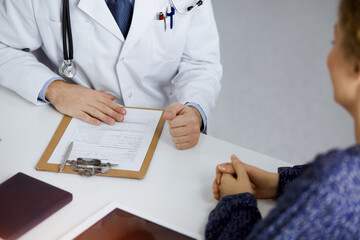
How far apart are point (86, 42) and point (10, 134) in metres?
0.37

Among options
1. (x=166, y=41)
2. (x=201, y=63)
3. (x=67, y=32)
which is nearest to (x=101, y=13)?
(x=67, y=32)

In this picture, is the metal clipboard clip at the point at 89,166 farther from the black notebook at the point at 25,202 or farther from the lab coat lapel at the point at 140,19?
the lab coat lapel at the point at 140,19

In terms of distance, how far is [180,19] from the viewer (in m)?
1.40

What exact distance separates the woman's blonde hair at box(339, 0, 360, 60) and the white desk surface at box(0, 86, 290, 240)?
1.38 ft

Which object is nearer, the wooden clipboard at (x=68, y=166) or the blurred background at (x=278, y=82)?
the wooden clipboard at (x=68, y=166)

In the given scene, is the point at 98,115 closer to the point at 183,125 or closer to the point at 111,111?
the point at 111,111

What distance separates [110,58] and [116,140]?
13.4 inches

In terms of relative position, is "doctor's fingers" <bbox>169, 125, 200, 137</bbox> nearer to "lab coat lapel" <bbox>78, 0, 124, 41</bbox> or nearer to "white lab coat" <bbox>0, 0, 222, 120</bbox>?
"white lab coat" <bbox>0, 0, 222, 120</bbox>

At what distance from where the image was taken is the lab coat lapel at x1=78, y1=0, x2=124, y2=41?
4.24ft

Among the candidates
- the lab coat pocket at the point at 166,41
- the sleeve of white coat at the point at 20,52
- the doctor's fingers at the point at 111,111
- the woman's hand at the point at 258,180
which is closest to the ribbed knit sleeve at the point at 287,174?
the woman's hand at the point at 258,180

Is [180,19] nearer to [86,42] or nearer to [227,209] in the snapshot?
[86,42]

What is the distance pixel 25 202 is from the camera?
3.08ft

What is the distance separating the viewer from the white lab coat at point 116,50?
4.32 ft

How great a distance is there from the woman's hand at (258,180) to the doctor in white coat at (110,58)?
202 millimetres
